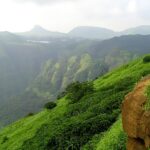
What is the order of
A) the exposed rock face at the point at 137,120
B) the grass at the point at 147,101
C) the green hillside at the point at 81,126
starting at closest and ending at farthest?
the exposed rock face at the point at 137,120 < the grass at the point at 147,101 < the green hillside at the point at 81,126

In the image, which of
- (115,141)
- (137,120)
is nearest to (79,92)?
(115,141)

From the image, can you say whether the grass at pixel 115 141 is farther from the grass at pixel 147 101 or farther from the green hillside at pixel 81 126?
the grass at pixel 147 101

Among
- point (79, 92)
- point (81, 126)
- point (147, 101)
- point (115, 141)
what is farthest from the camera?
point (79, 92)

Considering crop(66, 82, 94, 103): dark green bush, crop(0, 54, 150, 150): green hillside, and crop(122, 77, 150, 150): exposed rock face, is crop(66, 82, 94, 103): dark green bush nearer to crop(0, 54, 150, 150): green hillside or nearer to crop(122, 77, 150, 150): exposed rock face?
crop(0, 54, 150, 150): green hillside

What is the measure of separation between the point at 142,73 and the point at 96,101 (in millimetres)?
12019

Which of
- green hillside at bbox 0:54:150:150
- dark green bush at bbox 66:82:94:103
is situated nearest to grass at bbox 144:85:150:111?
green hillside at bbox 0:54:150:150

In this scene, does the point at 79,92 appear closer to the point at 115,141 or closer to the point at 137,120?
the point at 115,141

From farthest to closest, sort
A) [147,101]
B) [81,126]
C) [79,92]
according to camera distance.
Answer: [79,92] → [81,126] → [147,101]

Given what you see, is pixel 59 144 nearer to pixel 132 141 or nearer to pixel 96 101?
pixel 96 101

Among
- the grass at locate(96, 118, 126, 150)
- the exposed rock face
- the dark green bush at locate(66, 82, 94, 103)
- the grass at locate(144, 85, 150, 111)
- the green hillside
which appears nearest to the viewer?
the exposed rock face

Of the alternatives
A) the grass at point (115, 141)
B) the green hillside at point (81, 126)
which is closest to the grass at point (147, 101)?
the grass at point (115, 141)

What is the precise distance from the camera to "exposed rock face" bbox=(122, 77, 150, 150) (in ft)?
71.5

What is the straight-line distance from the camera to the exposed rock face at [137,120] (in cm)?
2180

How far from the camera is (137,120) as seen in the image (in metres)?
22.6
